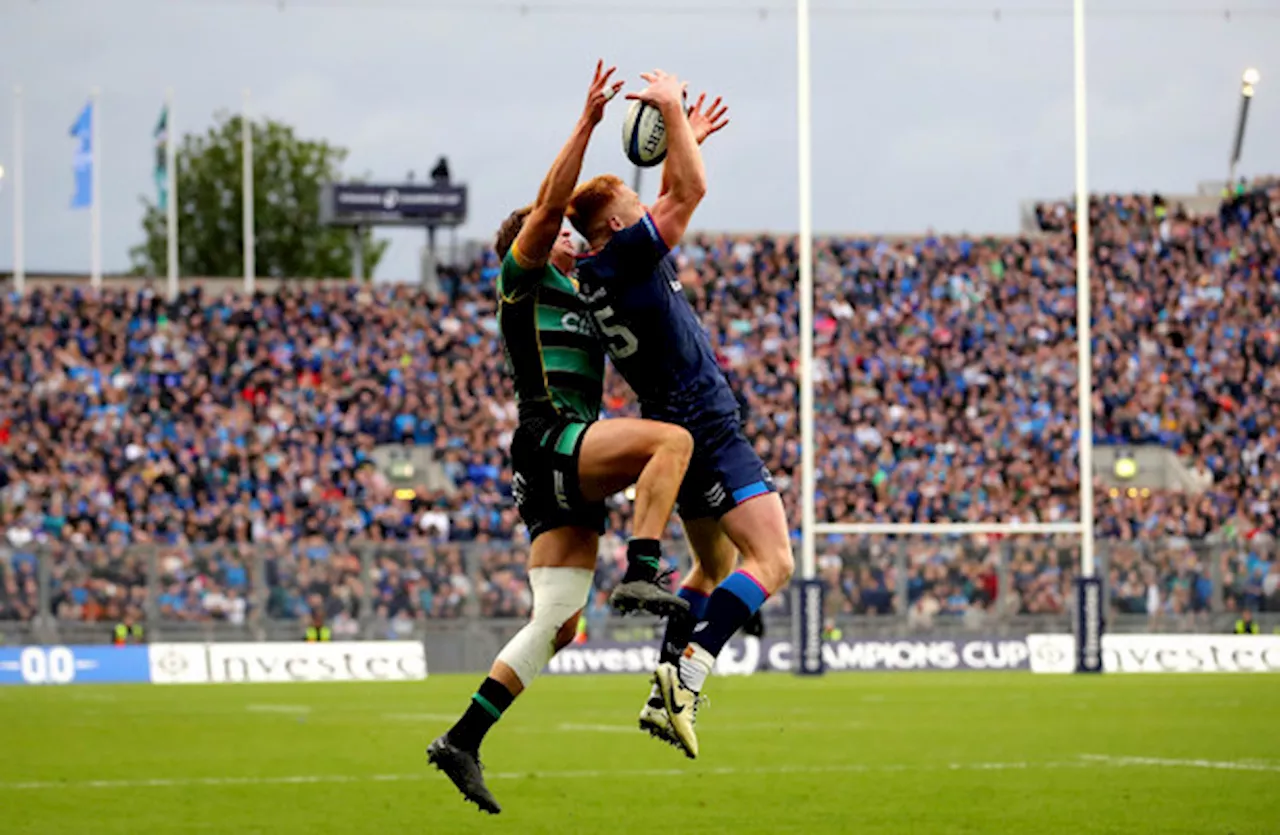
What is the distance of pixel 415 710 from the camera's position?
66.9 ft

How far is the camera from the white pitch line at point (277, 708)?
20656 millimetres

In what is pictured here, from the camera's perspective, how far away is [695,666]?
8508 millimetres

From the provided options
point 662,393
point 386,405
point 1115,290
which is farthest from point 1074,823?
point 1115,290

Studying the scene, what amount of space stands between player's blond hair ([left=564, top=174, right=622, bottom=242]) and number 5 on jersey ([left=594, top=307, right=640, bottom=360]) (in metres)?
0.39

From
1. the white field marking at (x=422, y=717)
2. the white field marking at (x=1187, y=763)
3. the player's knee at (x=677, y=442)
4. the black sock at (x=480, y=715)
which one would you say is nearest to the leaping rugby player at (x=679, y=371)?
the player's knee at (x=677, y=442)

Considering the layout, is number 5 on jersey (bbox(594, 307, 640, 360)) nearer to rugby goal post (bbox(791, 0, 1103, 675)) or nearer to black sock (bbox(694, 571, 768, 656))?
black sock (bbox(694, 571, 768, 656))

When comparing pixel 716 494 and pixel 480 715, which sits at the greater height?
pixel 716 494

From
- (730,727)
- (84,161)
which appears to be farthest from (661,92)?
(84,161)

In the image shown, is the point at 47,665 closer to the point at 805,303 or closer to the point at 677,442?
the point at 805,303

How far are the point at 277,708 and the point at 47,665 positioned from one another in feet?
25.7

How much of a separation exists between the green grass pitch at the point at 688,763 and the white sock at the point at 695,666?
1.60 m

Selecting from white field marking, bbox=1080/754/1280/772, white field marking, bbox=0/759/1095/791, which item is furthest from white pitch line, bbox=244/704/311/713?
white field marking, bbox=1080/754/1280/772

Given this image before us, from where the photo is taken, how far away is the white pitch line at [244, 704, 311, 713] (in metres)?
20.7

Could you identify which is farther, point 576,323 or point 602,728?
point 602,728
